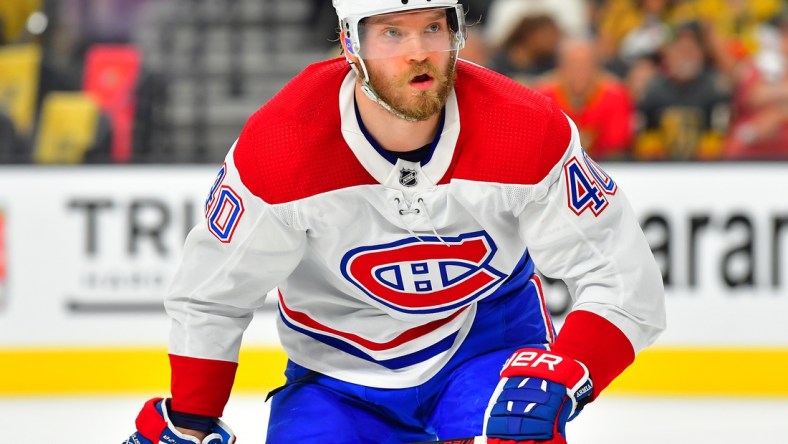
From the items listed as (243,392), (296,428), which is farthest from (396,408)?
(243,392)

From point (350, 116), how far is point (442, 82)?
0.59 feet

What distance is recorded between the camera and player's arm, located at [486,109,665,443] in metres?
1.99

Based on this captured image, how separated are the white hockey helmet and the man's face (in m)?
0.01

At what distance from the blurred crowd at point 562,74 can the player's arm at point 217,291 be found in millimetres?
2326

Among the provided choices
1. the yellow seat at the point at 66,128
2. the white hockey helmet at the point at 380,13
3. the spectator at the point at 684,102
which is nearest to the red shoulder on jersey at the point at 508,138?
the white hockey helmet at the point at 380,13

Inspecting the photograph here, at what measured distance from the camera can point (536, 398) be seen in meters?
1.85

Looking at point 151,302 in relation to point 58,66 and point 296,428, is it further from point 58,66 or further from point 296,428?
point 296,428

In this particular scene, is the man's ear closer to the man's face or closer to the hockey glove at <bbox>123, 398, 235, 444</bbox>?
the man's face

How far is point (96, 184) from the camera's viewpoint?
14.4ft

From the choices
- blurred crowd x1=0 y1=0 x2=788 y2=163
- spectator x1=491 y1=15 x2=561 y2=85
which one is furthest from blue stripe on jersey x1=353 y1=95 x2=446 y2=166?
spectator x1=491 y1=15 x2=561 y2=85

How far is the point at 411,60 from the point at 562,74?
3173mm

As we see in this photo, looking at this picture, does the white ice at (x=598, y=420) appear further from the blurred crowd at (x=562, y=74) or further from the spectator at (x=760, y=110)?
the spectator at (x=760, y=110)

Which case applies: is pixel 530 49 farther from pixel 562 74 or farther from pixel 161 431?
pixel 161 431

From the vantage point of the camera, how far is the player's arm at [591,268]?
199 cm
